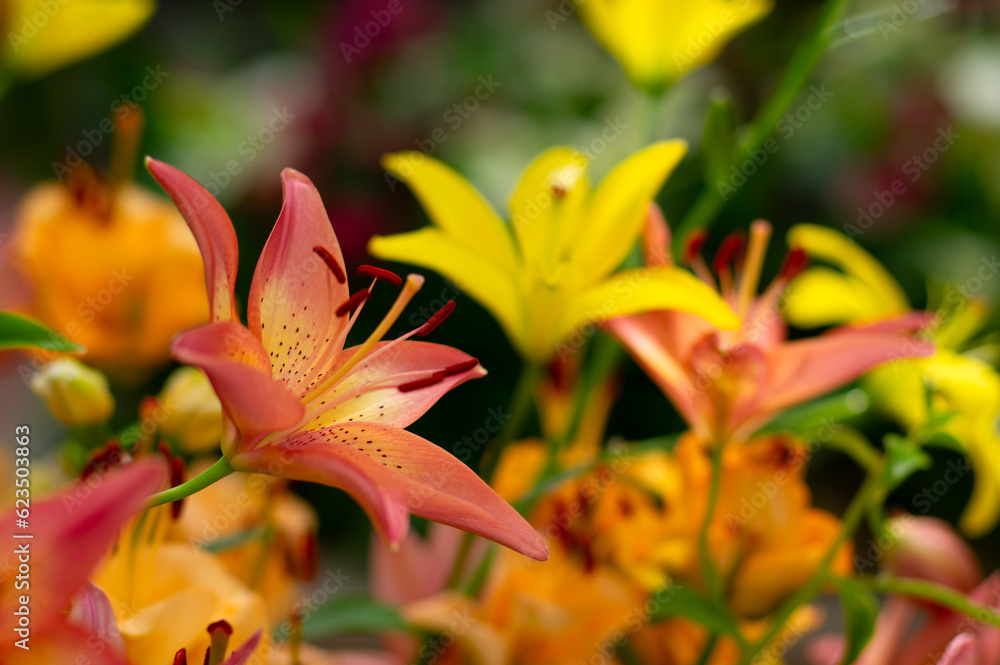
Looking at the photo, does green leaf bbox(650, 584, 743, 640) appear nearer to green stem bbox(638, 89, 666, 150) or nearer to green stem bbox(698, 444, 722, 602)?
green stem bbox(698, 444, 722, 602)

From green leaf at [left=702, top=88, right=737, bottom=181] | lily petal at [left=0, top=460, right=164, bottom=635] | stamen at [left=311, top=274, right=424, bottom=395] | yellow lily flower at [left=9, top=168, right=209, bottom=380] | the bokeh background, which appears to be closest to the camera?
lily petal at [left=0, top=460, right=164, bottom=635]

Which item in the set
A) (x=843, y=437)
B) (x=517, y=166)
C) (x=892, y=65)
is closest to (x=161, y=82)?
(x=517, y=166)

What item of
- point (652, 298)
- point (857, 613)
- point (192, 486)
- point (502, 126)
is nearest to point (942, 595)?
point (857, 613)

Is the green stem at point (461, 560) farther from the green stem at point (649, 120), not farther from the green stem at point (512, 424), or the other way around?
the green stem at point (649, 120)

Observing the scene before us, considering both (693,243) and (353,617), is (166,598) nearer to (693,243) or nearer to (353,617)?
(353,617)

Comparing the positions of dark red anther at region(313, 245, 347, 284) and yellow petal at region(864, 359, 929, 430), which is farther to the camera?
yellow petal at region(864, 359, 929, 430)

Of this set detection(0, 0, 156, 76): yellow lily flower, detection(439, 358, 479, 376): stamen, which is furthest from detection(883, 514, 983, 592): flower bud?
detection(0, 0, 156, 76): yellow lily flower
